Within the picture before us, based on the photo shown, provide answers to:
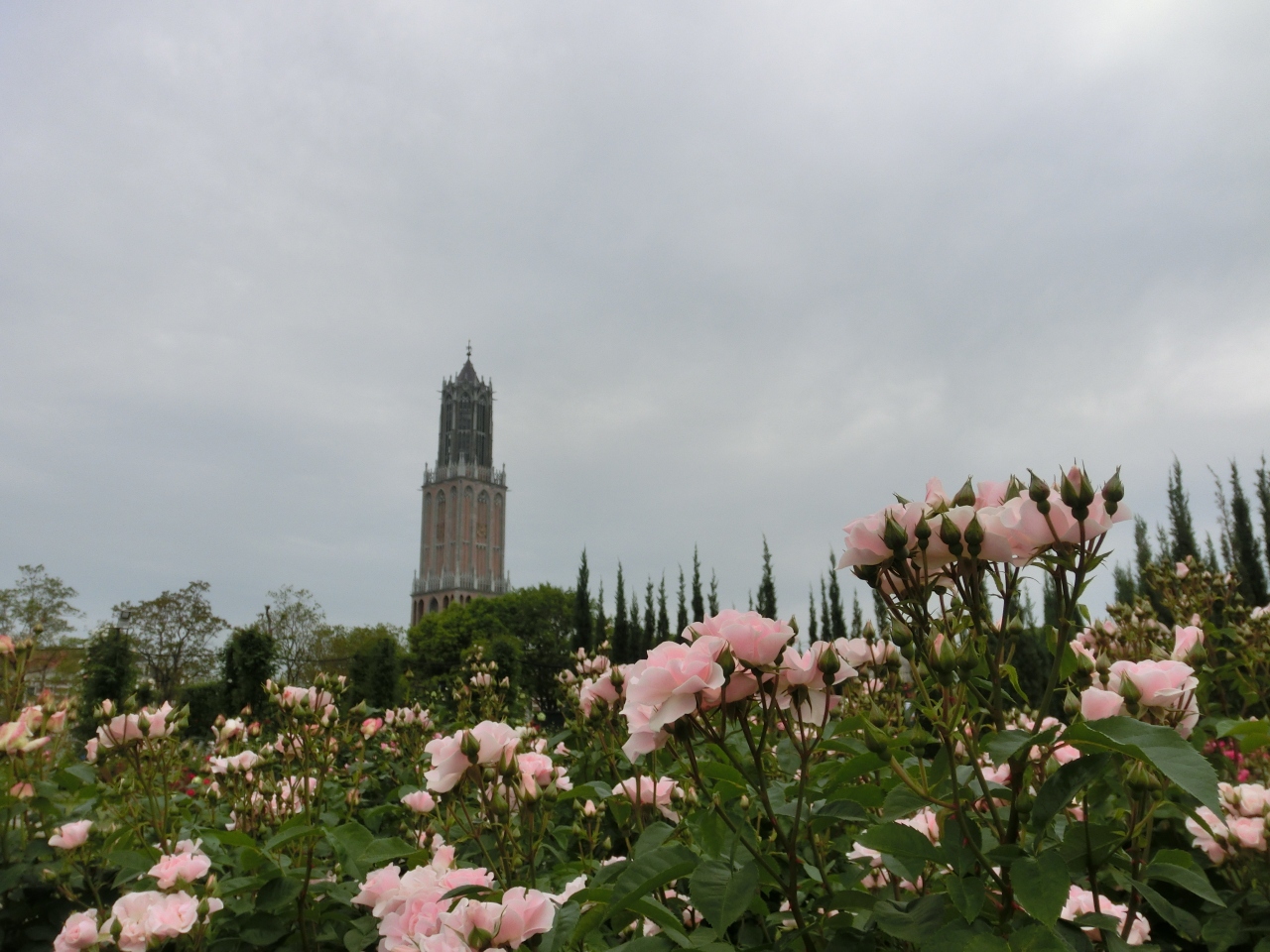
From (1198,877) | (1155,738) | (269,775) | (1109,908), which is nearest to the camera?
(1155,738)

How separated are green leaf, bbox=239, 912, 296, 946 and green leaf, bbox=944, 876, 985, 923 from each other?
1.88 metres

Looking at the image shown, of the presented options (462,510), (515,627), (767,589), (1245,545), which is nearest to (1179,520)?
(1245,545)

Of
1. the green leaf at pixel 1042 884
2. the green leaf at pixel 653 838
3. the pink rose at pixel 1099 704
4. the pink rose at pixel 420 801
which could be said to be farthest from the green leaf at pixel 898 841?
the pink rose at pixel 420 801

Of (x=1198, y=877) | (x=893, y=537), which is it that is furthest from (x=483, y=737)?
(x=1198, y=877)

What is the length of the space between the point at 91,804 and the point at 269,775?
632 mm

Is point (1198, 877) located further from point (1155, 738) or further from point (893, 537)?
point (893, 537)

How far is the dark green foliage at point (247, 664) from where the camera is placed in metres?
13.1

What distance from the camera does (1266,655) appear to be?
141 inches

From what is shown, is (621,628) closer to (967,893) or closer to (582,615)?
(582,615)

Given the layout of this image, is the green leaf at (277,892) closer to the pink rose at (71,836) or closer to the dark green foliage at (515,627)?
the pink rose at (71,836)

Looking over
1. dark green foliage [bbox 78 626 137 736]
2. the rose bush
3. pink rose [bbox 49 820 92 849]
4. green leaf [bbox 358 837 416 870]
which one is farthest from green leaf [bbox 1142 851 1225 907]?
dark green foliage [bbox 78 626 137 736]

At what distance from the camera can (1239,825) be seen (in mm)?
1908

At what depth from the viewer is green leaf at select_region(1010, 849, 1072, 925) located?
97 centimetres

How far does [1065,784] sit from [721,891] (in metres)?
0.54
